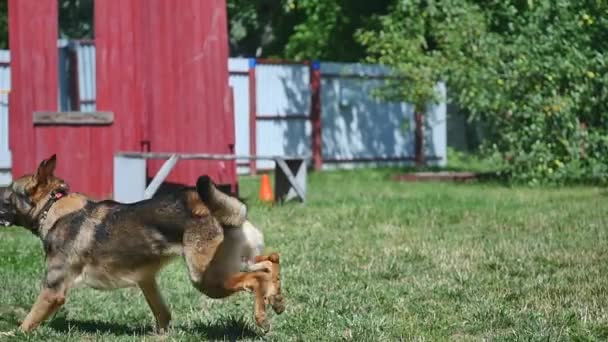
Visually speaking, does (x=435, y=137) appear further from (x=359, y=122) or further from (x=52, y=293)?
(x=52, y=293)

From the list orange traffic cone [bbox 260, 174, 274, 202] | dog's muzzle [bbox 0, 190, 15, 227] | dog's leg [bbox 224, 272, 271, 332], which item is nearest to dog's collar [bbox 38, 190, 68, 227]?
dog's muzzle [bbox 0, 190, 15, 227]

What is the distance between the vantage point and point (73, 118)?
1386cm

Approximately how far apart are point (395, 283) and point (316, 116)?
17.4 metres

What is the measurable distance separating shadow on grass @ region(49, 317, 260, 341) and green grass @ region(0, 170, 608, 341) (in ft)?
0.04

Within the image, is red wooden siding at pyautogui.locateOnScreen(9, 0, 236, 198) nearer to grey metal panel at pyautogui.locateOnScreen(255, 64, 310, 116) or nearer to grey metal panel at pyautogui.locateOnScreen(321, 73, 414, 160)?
grey metal panel at pyautogui.locateOnScreen(255, 64, 310, 116)

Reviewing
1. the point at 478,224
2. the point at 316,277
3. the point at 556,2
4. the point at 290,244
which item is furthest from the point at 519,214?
the point at 556,2

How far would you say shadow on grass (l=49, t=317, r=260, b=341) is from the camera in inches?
275

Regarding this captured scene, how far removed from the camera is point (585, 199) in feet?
50.6

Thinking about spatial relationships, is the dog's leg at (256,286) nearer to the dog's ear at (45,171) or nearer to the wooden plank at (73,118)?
the dog's ear at (45,171)

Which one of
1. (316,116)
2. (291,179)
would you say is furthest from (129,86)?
(316,116)

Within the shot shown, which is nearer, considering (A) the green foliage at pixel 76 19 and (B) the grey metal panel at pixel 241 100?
(B) the grey metal panel at pixel 241 100

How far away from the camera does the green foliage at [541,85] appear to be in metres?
18.5

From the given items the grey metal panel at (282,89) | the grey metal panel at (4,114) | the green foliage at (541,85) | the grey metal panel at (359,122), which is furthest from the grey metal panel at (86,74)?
the green foliage at (541,85)

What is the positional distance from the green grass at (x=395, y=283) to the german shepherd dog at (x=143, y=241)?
0.31 metres
